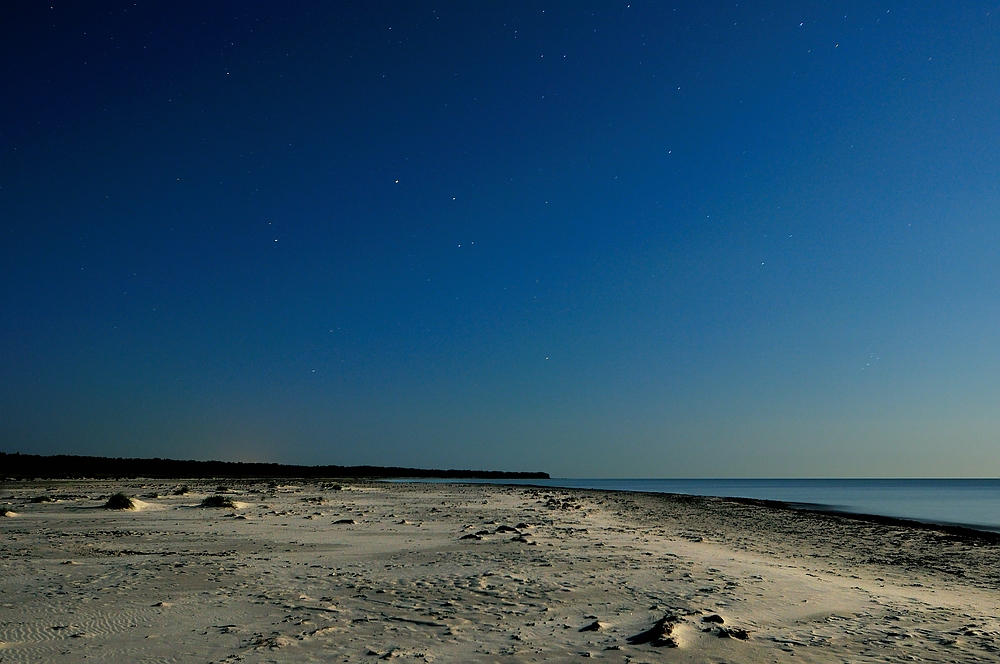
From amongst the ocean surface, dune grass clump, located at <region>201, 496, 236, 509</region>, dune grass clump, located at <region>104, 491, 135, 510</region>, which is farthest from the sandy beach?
the ocean surface

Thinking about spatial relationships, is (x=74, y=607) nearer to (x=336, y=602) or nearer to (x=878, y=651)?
(x=336, y=602)

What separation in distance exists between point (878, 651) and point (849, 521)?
85.1ft

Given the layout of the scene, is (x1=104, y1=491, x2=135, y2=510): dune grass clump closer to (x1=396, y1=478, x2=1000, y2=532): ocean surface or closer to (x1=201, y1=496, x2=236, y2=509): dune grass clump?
(x1=201, y1=496, x2=236, y2=509): dune grass clump

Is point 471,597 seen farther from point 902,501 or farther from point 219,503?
point 902,501

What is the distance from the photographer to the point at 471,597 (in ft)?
30.0

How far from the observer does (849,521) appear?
29141 millimetres

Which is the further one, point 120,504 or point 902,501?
point 902,501

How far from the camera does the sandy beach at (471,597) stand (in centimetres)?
670

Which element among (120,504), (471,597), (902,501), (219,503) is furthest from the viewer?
(902,501)

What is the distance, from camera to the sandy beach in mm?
6695

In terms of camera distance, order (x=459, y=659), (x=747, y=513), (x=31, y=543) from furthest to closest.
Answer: (x=747, y=513) → (x=31, y=543) → (x=459, y=659)

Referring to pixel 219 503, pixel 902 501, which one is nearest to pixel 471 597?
pixel 219 503

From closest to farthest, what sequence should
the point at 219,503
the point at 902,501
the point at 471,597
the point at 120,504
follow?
the point at 471,597 → the point at 120,504 → the point at 219,503 → the point at 902,501

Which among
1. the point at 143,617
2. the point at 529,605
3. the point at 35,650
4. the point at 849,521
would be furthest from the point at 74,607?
the point at 849,521
